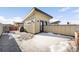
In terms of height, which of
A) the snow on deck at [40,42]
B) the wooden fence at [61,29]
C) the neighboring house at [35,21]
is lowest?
the snow on deck at [40,42]

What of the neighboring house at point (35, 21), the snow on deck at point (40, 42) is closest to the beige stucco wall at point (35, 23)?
the neighboring house at point (35, 21)

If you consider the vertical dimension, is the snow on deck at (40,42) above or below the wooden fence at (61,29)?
below

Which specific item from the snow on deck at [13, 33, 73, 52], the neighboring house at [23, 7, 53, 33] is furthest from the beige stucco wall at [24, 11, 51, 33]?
the snow on deck at [13, 33, 73, 52]

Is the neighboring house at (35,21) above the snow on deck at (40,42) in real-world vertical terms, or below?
above

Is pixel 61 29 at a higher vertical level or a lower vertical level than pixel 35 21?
lower

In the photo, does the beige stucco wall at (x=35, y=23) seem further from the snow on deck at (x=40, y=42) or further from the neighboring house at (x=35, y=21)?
the snow on deck at (x=40, y=42)

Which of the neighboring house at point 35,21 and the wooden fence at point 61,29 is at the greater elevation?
the neighboring house at point 35,21

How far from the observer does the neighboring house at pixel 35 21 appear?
2.05 metres

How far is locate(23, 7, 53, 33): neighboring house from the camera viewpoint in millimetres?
2052

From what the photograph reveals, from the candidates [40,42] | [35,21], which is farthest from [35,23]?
[40,42]

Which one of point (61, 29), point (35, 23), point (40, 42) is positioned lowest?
point (40, 42)

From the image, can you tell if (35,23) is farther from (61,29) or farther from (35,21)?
(61,29)

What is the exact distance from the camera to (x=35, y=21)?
2.11m
